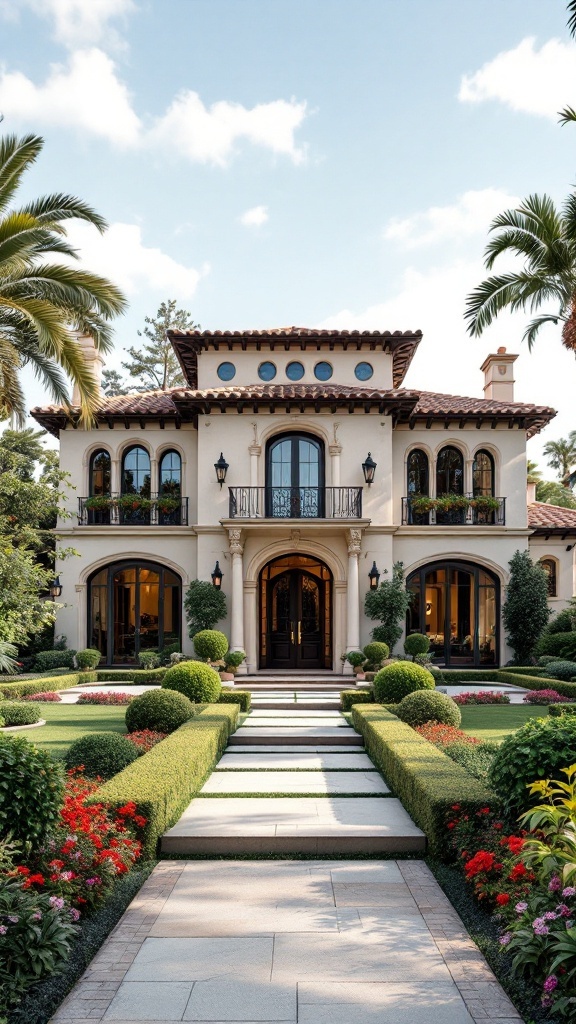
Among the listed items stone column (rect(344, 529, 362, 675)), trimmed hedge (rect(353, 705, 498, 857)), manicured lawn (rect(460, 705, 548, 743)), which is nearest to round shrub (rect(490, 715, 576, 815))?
trimmed hedge (rect(353, 705, 498, 857))

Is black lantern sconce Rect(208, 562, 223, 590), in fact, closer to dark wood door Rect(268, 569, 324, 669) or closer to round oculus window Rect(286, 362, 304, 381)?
dark wood door Rect(268, 569, 324, 669)

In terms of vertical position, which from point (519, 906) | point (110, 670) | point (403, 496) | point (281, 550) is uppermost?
point (403, 496)

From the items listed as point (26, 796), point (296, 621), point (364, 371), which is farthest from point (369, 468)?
point (26, 796)

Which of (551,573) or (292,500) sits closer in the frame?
(292,500)

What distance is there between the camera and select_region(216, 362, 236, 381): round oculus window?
25078mm

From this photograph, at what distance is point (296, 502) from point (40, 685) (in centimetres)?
918

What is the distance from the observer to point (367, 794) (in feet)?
32.3

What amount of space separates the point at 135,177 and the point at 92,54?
99.8 inches

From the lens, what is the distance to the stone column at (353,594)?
2284cm

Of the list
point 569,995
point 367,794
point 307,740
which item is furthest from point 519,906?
point 307,740

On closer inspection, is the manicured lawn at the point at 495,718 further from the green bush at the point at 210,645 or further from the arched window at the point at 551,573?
the arched window at the point at 551,573

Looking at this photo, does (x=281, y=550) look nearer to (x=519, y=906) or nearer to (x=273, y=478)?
(x=273, y=478)

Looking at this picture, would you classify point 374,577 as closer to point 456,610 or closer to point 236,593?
point 456,610

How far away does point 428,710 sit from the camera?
13055mm
